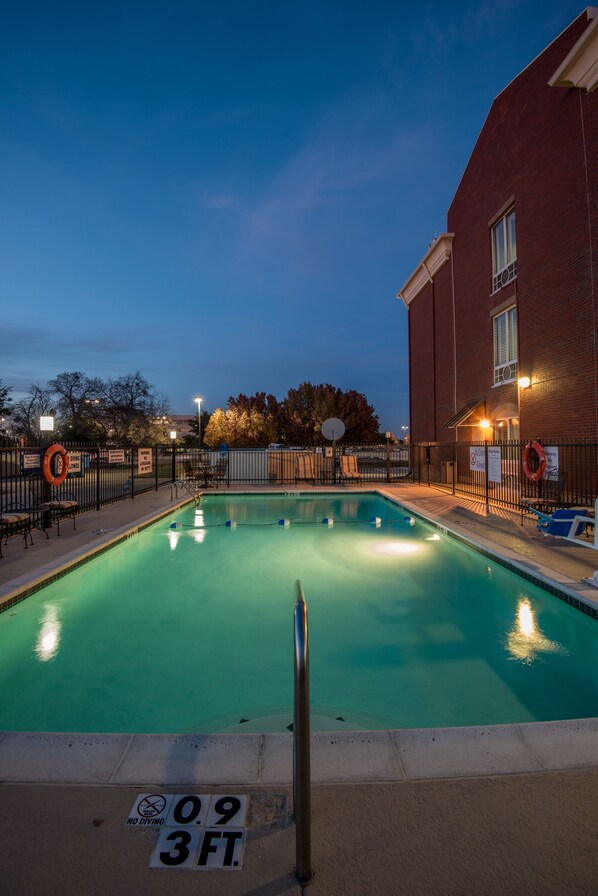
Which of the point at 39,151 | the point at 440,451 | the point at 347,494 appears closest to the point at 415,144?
the point at 39,151

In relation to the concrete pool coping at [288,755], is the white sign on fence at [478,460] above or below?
above

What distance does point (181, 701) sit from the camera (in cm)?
416

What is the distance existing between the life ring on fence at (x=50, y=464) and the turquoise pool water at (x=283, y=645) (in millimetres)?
2138

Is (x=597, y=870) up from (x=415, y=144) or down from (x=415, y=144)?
down

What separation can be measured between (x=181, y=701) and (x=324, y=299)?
13763cm

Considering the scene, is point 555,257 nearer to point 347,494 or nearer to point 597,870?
point 347,494

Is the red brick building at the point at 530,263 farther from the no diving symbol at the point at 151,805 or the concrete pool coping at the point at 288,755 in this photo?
the no diving symbol at the point at 151,805

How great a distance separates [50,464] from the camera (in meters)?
9.36

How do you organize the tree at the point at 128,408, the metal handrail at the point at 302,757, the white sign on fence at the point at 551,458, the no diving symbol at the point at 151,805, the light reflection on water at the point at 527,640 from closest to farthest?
the metal handrail at the point at 302,757 → the no diving symbol at the point at 151,805 → the light reflection on water at the point at 527,640 → the white sign on fence at the point at 551,458 → the tree at the point at 128,408

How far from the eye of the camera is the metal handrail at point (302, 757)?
5.59 ft

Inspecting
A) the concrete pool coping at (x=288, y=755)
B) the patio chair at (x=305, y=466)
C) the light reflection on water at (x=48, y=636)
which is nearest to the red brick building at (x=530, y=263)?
the patio chair at (x=305, y=466)

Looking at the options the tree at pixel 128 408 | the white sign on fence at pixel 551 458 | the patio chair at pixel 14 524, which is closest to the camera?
the patio chair at pixel 14 524

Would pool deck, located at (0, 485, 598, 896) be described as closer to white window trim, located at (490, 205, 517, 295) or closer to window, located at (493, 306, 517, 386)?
window, located at (493, 306, 517, 386)

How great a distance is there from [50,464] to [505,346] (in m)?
14.5
